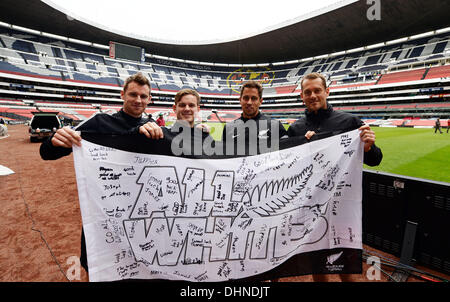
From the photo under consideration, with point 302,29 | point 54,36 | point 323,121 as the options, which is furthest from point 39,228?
point 54,36

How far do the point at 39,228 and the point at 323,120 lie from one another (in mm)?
4156

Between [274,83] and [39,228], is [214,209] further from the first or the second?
[274,83]

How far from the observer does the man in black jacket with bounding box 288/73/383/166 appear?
1.94 metres

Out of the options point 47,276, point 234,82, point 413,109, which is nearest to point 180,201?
point 47,276

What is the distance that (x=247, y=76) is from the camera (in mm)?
54688

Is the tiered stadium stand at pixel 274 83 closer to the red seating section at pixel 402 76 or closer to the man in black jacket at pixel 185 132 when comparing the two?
the red seating section at pixel 402 76

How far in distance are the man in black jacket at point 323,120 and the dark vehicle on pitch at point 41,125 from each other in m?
12.0

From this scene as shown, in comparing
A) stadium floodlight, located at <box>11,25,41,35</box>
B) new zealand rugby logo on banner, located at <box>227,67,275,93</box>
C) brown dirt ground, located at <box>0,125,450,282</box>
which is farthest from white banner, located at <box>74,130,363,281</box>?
new zealand rugby logo on banner, located at <box>227,67,275,93</box>

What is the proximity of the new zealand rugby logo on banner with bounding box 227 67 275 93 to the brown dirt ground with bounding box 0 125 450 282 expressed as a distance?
1996 inches

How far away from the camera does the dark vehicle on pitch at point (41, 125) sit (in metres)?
9.71

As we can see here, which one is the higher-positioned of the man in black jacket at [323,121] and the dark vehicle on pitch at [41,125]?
the dark vehicle on pitch at [41,125]

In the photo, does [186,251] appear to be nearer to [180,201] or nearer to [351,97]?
[180,201]

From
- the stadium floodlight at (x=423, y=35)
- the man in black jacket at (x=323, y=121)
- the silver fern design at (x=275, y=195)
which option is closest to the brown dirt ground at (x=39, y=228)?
the silver fern design at (x=275, y=195)

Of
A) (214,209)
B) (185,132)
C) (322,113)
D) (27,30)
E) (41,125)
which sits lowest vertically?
(214,209)
